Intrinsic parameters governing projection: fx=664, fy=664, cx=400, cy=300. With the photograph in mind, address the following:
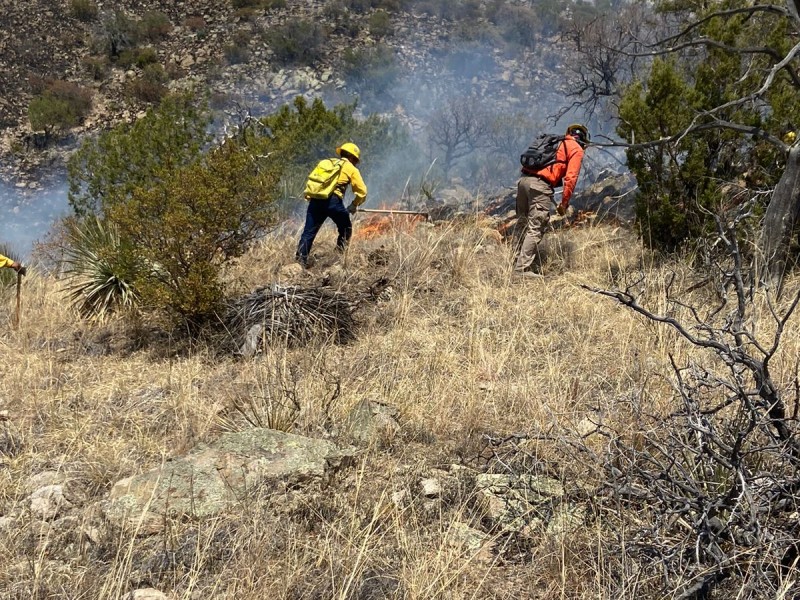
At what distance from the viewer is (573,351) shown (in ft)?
14.3

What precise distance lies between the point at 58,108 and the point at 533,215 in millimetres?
27207

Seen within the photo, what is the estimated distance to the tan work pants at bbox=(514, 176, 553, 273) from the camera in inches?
269

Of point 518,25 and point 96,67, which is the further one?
point 518,25

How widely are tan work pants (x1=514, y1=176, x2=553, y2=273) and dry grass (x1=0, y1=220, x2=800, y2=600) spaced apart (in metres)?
0.26

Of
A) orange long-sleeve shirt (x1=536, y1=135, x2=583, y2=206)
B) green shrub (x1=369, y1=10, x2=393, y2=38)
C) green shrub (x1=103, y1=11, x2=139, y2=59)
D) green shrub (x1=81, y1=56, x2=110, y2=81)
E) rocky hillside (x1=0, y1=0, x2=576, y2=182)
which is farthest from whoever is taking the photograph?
green shrub (x1=369, y1=10, x2=393, y2=38)

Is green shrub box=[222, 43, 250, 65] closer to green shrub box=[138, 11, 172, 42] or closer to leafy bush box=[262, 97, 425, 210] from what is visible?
green shrub box=[138, 11, 172, 42]

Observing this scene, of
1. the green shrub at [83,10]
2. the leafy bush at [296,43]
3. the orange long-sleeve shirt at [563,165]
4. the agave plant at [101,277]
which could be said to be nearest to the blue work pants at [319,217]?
the agave plant at [101,277]

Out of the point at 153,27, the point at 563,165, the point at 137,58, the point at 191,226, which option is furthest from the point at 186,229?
the point at 153,27

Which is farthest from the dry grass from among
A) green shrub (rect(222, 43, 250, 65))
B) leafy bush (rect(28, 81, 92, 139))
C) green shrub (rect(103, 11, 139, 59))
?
green shrub (rect(103, 11, 139, 59))

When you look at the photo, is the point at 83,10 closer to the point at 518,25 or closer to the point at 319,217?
the point at 518,25

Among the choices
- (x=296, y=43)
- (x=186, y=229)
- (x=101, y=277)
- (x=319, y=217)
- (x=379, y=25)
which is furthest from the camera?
(x=379, y=25)

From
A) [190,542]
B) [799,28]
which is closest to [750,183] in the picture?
[799,28]

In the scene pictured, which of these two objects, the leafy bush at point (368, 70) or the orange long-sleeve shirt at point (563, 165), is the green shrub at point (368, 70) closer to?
the leafy bush at point (368, 70)

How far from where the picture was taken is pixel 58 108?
27.9 metres
